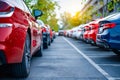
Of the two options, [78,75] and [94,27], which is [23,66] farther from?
[94,27]

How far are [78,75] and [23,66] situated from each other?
1.22 meters

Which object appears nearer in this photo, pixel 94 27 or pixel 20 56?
pixel 20 56

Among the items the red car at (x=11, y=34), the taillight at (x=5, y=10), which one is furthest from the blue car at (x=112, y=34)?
the taillight at (x=5, y=10)

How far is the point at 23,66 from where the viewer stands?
5953 mm

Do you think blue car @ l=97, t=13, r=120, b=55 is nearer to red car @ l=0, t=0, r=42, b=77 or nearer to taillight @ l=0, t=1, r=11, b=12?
red car @ l=0, t=0, r=42, b=77

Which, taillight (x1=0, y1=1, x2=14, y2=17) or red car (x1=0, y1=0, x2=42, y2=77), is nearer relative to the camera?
red car (x1=0, y1=0, x2=42, y2=77)

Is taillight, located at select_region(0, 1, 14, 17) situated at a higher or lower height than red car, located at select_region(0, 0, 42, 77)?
higher

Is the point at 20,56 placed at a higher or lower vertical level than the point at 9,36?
lower

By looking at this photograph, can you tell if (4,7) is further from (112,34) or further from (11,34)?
(112,34)

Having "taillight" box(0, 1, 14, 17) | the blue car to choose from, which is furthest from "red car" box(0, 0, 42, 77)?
the blue car

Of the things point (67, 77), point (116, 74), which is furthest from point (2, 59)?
point (116, 74)

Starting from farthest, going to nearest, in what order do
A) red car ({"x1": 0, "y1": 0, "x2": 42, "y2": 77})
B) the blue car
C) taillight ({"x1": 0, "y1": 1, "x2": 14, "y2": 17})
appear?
1. the blue car
2. taillight ({"x1": 0, "y1": 1, "x2": 14, "y2": 17})
3. red car ({"x1": 0, "y1": 0, "x2": 42, "y2": 77})

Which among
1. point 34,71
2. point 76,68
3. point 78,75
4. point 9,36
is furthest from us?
point 76,68

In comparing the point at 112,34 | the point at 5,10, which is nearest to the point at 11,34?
the point at 5,10
